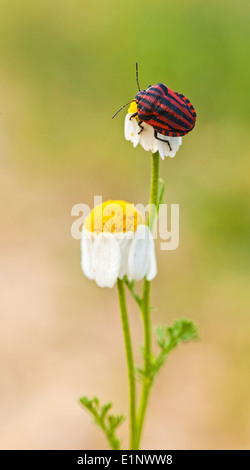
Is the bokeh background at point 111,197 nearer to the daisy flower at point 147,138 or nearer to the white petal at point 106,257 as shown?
the white petal at point 106,257

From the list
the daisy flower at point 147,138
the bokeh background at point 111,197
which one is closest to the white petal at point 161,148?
the daisy flower at point 147,138

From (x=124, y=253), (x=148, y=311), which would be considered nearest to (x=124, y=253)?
(x=124, y=253)

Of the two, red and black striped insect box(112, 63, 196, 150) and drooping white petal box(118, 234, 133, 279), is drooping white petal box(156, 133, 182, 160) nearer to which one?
red and black striped insect box(112, 63, 196, 150)

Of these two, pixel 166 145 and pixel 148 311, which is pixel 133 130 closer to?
pixel 166 145

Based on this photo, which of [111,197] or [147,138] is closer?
[147,138]

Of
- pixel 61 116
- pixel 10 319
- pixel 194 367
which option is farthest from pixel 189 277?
pixel 61 116

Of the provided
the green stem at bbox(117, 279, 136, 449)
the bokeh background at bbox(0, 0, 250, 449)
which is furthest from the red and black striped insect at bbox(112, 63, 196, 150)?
the bokeh background at bbox(0, 0, 250, 449)

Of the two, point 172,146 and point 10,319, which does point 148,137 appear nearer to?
point 172,146
